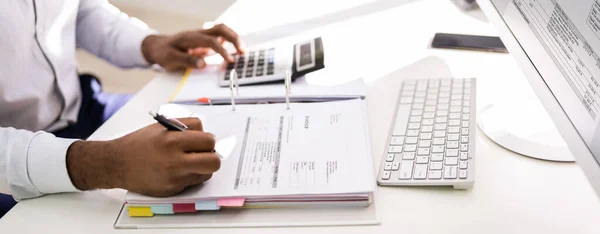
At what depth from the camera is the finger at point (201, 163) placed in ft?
2.24

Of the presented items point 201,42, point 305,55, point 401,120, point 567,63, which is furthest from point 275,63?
point 567,63

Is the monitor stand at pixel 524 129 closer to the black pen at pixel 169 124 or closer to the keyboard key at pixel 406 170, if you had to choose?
the keyboard key at pixel 406 170

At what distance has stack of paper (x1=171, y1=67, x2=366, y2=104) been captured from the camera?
938 mm

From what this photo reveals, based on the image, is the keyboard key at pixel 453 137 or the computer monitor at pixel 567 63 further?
the keyboard key at pixel 453 137

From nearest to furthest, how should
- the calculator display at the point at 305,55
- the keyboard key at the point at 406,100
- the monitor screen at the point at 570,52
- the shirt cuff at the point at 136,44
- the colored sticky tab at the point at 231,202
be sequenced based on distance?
the monitor screen at the point at 570,52 < the colored sticky tab at the point at 231,202 < the keyboard key at the point at 406,100 < the calculator display at the point at 305,55 < the shirt cuff at the point at 136,44

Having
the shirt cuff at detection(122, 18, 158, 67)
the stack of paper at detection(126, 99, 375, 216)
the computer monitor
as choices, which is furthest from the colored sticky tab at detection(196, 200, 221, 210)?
the shirt cuff at detection(122, 18, 158, 67)

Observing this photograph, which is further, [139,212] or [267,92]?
[267,92]

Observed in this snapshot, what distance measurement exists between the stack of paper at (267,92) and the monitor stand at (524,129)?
0.70 ft

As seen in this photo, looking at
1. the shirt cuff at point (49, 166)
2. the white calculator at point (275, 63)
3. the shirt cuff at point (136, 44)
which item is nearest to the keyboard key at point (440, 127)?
the white calculator at point (275, 63)

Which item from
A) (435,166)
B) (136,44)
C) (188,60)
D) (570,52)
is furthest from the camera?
(136,44)

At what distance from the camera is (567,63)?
65 cm

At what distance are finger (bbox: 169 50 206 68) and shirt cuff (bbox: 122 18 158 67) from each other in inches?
3.9

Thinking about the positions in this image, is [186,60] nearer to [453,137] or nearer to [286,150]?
[286,150]

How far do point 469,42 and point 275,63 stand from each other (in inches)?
15.8
